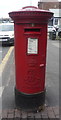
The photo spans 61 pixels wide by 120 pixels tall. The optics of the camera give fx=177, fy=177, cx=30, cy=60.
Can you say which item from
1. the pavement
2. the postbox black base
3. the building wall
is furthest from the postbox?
the building wall

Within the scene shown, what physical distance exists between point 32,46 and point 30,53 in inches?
4.8

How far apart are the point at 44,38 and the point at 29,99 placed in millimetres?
1105

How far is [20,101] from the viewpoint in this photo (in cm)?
322

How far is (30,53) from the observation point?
9.71ft

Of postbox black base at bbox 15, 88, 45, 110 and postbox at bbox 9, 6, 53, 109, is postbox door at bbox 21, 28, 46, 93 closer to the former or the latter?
postbox at bbox 9, 6, 53, 109

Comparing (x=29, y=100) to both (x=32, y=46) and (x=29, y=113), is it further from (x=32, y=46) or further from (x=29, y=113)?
(x=32, y=46)

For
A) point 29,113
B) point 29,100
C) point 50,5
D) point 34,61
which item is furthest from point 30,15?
point 50,5

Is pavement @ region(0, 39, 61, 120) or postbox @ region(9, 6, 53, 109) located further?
pavement @ region(0, 39, 61, 120)

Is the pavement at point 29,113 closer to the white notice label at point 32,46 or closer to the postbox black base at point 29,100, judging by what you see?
the postbox black base at point 29,100

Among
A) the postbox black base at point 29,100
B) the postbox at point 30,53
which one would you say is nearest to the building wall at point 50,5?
the postbox at point 30,53

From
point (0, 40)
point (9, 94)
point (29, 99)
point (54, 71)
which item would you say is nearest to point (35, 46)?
point (29, 99)

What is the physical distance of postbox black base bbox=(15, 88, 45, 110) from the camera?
124 inches

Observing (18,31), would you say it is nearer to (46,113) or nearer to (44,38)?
(44,38)

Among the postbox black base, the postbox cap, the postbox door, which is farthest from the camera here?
the postbox black base
